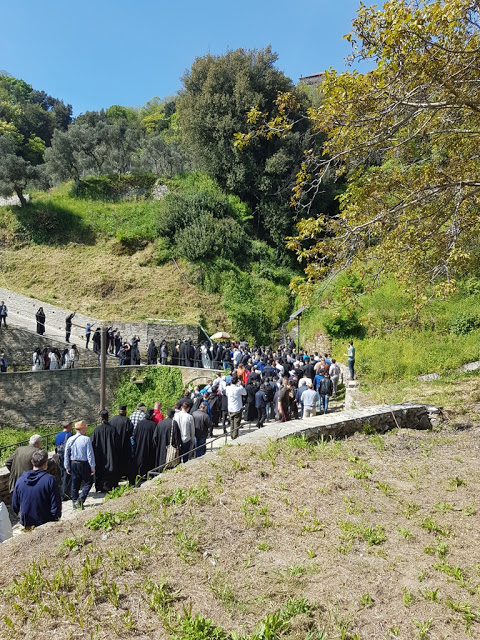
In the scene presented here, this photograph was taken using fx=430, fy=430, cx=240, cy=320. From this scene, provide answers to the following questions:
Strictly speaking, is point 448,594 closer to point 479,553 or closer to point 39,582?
point 479,553

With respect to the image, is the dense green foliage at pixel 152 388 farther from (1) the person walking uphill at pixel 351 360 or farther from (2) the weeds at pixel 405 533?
(2) the weeds at pixel 405 533

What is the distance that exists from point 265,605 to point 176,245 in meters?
28.3

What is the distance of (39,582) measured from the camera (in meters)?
3.71

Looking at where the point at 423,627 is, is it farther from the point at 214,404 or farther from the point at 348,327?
the point at 348,327

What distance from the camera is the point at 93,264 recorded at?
96.4 ft

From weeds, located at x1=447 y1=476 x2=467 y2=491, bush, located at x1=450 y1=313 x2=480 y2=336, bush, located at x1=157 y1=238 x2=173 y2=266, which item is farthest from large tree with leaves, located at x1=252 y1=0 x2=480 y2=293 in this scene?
bush, located at x1=157 y1=238 x2=173 y2=266

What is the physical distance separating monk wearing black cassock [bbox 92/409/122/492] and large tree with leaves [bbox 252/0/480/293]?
4467 mm

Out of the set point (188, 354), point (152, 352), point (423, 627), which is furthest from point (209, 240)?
point (423, 627)

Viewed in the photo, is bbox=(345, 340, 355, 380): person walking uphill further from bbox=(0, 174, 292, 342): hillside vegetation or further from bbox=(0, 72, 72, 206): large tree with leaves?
bbox=(0, 72, 72, 206): large tree with leaves

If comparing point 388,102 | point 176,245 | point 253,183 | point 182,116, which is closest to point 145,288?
point 176,245

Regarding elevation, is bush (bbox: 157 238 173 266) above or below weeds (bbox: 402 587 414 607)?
above

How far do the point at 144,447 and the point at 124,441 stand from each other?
37cm

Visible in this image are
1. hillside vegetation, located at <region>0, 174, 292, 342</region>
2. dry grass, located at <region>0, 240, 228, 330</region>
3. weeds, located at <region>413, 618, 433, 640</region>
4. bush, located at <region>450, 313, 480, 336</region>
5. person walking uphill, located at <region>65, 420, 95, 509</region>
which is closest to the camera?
weeds, located at <region>413, 618, 433, 640</region>

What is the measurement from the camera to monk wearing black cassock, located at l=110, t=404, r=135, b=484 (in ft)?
24.7
